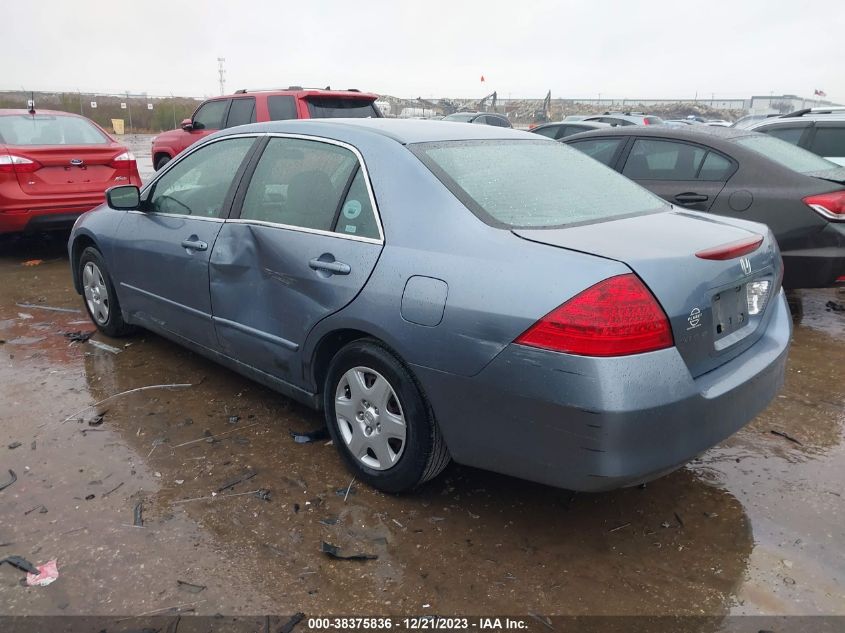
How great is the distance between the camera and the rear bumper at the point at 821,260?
4973 mm

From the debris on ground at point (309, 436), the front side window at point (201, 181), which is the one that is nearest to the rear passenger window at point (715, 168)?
the front side window at point (201, 181)

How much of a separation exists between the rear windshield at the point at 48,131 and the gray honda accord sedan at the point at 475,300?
Answer: 15.3ft

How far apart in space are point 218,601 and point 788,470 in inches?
107

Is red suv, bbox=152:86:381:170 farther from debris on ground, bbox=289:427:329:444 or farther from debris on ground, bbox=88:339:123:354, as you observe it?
debris on ground, bbox=289:427:329:444

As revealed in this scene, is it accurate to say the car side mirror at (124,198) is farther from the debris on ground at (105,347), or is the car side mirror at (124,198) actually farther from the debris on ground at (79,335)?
A: the debris on ground at (79,335)

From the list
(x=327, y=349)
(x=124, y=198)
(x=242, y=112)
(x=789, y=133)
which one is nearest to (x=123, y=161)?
(x=242, y=112)

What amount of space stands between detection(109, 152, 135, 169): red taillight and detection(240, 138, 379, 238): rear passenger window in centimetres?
495

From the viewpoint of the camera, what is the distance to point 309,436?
3.67 m

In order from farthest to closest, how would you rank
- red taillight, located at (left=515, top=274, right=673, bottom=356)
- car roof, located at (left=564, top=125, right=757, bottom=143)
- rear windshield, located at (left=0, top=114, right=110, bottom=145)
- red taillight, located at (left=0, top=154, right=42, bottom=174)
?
rear windshield, located at (left=0, top=114, right=110, bottom=145) → red taillight, located at (left=0, top=154, right=42, bottom=174) → car roof, located at (left=564, top=125, right=757, bottom=143) → red taillight, located at (left=515, top=274, right=673, bottom=356)

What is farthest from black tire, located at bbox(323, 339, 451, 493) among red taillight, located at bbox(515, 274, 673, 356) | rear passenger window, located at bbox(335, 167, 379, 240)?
red taillight, located at bbox(515, 274, 673, 356)

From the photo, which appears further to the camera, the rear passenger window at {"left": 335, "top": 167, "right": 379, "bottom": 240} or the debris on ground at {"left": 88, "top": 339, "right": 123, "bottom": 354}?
the debris on ground at {"left": 88, "top": 339, "right": 123, "bottom": 354}

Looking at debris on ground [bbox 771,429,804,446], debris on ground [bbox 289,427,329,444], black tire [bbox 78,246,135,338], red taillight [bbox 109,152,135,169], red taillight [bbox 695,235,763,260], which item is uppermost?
red taillight [bbox 695,235,763,260]

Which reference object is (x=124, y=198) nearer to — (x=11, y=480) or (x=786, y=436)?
(x=11, y=480)

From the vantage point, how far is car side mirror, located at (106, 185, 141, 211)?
14.3 ft
